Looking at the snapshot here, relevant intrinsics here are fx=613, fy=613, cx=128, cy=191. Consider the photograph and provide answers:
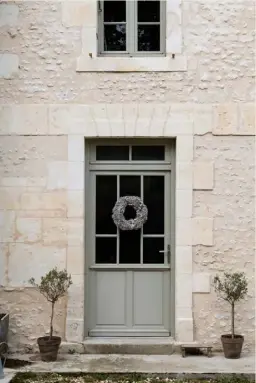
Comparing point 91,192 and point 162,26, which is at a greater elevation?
point 162,26

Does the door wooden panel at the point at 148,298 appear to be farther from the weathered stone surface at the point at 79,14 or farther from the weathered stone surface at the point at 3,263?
the weathered stone surface at the point at 79,14

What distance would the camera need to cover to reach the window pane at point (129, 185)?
254 inches

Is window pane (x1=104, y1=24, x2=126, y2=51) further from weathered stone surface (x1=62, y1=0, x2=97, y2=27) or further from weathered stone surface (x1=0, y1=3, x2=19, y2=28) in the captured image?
weathered stone surface (x1=0, y1=3, x2=19, y2=28)

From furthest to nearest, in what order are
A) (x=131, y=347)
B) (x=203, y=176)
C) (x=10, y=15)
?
(x=10, y=15) → (x=203, y=176) → (x=131, y=347)

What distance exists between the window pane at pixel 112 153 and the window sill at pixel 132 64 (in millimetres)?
811

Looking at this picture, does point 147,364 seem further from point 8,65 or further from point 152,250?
point 8,65

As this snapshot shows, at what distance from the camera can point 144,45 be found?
6.49 meters

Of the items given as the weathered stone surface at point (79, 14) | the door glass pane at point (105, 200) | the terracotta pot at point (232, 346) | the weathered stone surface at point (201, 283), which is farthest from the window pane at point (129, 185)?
the terracotta pot at point (232, 346)

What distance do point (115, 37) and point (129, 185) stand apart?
1.58m

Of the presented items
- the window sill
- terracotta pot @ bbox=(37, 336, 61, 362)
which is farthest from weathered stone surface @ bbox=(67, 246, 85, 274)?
the window sill

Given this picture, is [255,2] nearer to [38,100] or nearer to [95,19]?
[95,19]

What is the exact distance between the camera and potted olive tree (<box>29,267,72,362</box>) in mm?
5798

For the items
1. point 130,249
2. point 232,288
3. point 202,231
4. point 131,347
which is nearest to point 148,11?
point 202,231

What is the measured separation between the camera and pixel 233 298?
593cm
